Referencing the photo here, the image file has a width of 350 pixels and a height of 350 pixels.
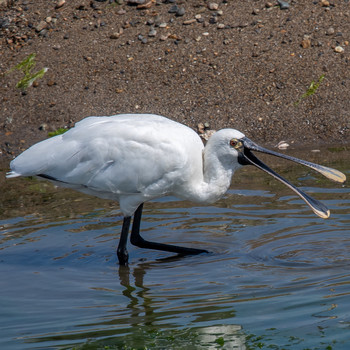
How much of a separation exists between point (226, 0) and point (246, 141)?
5485mm

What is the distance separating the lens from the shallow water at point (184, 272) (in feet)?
A: 15.4

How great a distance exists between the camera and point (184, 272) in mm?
6023

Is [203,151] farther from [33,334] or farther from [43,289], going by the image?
[33,334]

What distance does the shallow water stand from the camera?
4.69 metres

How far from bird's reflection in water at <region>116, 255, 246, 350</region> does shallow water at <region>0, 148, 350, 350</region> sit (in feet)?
0.04

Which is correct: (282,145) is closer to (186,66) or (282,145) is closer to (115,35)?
(186,66)

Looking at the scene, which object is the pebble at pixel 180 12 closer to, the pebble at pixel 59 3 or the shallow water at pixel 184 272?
the pebble at pixel 59 3

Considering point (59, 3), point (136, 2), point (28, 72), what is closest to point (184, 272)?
point (28, 72)

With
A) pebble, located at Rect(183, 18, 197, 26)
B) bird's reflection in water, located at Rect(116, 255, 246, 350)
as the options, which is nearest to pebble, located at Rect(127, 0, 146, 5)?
pebble, located at Rect(183, 18, 197, 26)

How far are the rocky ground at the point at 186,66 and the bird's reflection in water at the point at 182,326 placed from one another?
14.7 feet

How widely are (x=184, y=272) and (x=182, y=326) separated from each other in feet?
4.04

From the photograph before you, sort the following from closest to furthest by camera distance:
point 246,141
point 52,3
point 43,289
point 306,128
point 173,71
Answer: point 43,289, point 246,141, point 306,128, point 173,71, point 52,3

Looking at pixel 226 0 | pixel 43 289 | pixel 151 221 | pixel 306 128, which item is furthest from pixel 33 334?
pixel 226 0

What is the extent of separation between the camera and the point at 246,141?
6113 mm
